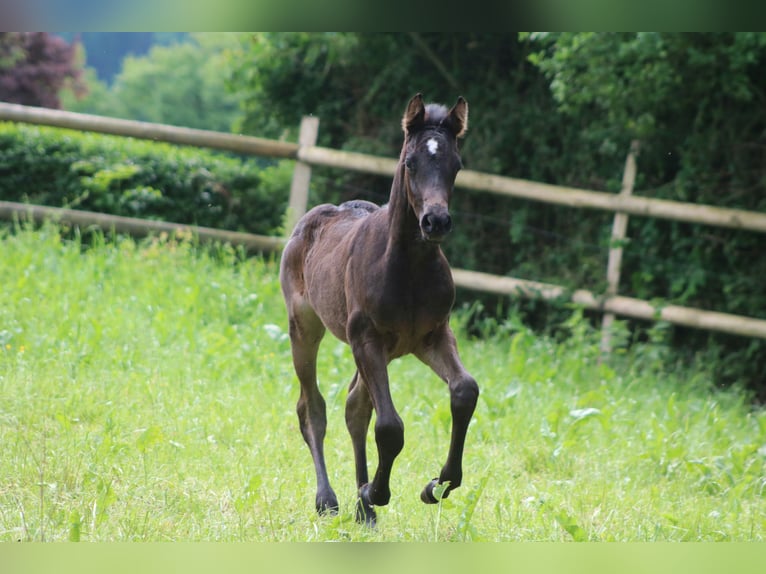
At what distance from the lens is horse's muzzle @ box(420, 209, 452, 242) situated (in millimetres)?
3025

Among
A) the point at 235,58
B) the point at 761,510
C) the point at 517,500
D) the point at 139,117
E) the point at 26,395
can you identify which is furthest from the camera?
the point at 139,117

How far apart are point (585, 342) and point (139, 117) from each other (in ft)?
122

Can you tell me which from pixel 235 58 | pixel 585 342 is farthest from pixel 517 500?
pixel 235 58

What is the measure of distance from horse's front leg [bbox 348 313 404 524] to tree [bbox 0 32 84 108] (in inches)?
668

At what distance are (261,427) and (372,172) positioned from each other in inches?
150

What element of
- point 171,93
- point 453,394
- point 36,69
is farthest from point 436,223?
point 171,93

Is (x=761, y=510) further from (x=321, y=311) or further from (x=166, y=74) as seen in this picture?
(x=166, y=74)

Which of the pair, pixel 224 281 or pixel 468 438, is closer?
pixel 468 438

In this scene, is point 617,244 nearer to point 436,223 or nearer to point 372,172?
point 372,172

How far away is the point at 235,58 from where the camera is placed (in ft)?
38.9

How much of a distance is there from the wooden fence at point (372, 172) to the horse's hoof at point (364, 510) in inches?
186

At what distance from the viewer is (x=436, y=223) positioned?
3025mm

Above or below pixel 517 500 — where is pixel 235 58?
above

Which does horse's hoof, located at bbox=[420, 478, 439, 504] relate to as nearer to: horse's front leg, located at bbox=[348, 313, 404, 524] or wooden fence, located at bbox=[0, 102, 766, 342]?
horse's front leg, located at bbox=[348, 313, 404, 524]
